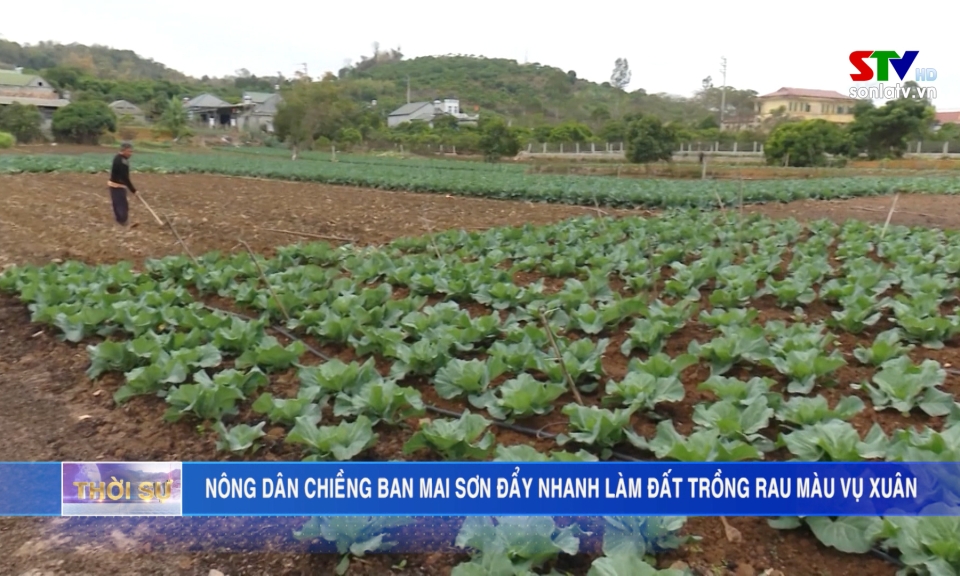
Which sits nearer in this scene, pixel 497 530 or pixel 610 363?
pixel 497 530

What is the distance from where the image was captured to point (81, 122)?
4556 centimetres

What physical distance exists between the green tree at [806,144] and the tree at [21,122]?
44003 mm

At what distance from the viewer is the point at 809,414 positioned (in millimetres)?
3371

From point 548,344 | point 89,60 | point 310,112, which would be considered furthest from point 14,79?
point 548,344

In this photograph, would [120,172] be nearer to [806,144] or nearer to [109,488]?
[109,488]

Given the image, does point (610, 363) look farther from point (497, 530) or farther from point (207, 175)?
point (207, 175)

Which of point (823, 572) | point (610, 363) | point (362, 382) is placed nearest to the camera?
point (823, 572)

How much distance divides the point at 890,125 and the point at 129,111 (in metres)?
59.7

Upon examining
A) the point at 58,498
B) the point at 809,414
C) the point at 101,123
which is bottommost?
the point at 58,498

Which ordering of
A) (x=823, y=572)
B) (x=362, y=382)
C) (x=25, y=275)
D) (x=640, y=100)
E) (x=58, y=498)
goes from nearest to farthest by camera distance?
1. (x=823, y=572)
2. (x=58, y=498)
3. (x=362, y=382)
4. (x=25, y=275)
5. (x=640, y=100)

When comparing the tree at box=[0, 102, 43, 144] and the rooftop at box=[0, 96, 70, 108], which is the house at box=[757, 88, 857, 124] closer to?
the tree at box=[0, 102, 43, 144]

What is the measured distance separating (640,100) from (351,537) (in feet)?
259

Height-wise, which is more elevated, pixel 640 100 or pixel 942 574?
pixel 640 100

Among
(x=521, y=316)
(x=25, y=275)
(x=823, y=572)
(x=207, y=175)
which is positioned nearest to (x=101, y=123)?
(x=207, y=175)
